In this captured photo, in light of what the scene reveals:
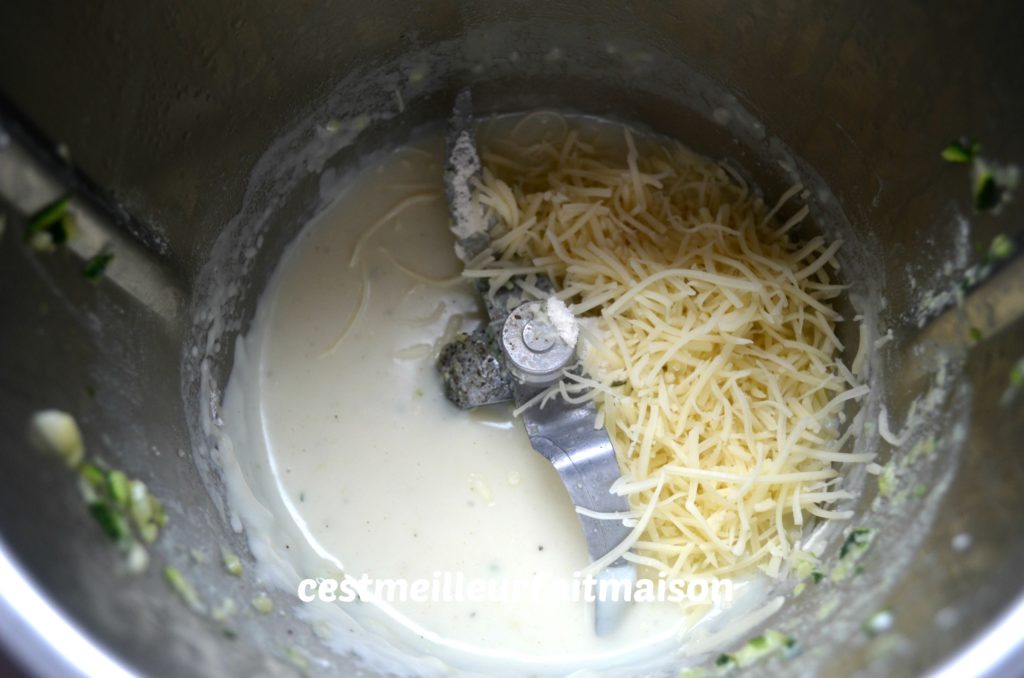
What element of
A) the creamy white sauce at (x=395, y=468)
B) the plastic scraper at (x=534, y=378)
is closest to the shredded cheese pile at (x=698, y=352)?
the plastic scraper at (x=534, y=378)

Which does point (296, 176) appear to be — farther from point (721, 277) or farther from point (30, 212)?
point (721, 277)

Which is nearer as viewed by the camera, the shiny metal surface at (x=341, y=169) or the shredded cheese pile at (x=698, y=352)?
the shiny metal surface at (x=341, y=169)

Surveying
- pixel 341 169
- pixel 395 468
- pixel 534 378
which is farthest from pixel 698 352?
pixel 341 169

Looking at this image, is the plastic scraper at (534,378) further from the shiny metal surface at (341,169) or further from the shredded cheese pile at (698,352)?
the shiny metal surface at (341,169)

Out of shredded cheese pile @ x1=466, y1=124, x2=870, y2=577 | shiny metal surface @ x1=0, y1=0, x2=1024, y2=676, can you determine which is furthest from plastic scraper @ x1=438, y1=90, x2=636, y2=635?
shiny metal surface @ x1=0, y1=0, x2=1024, y2=676

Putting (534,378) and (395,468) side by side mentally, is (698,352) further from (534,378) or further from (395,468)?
(395,468)

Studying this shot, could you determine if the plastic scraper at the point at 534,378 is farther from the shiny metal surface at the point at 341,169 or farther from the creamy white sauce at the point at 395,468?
the shiny metal surface at the point at 341,169

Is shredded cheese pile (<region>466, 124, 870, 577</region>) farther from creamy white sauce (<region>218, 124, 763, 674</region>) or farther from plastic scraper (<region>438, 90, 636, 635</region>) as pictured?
creamy white sauce (<region>218, 124, 763, 674</region>)
